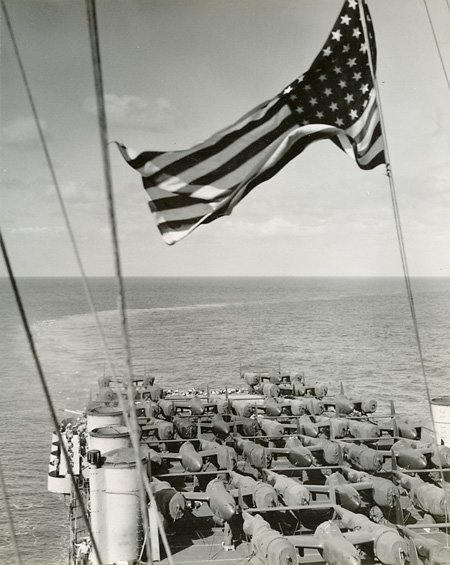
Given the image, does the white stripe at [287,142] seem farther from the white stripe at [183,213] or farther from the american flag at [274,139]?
the white stripe at [183,213]

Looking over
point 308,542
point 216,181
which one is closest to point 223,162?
point 216,181

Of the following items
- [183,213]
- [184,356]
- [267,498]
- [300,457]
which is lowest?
[184,356]

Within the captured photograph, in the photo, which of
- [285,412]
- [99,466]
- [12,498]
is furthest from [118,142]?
[12,498]

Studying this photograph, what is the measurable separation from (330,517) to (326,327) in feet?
333

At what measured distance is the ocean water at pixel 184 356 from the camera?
35.5 meters

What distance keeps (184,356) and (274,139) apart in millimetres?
81797

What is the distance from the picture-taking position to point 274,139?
880 cm

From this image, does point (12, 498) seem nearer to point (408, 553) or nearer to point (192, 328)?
point (408, 553)

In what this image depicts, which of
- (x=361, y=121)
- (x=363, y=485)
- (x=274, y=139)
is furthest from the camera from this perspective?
(x=363, y=485)

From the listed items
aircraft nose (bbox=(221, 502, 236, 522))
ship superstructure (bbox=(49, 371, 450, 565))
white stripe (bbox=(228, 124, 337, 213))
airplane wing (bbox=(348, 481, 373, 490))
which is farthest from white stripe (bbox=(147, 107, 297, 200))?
airplane wing (bbox=(348, 481, 373, 490))

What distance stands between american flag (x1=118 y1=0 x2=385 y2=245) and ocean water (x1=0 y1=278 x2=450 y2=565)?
17930mm

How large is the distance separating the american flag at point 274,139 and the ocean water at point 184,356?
1793 cm

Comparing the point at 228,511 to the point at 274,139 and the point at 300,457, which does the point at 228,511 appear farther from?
the point at 274,139

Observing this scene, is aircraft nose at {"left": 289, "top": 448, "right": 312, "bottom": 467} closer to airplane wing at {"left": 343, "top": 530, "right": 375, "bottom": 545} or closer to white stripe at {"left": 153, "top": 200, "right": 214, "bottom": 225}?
airplane wing at {"left": 343, "top": 530, "right": 375, "bottom": 545}
